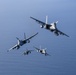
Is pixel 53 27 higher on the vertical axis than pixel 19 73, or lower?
lower

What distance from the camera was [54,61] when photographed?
538 feet

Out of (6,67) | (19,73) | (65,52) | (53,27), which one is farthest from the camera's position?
(65,52)

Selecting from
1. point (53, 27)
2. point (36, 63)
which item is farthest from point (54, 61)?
point (53, 27)

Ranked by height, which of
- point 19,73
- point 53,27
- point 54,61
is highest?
point 54,61

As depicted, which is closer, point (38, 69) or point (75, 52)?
point (38, 69)

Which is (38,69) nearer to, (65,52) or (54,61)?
(54,61)

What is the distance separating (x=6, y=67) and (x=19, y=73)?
46.2 ft

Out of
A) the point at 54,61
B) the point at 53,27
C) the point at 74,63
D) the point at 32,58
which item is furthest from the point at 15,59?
the point at 53,27

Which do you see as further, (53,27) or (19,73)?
(19,73)

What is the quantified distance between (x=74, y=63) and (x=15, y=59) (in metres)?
29.1

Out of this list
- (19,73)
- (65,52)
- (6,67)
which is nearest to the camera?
(19,73)

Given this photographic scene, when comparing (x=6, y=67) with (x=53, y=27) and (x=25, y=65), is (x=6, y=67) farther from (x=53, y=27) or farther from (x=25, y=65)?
(x=53, y=27)

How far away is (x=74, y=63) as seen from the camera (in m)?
158

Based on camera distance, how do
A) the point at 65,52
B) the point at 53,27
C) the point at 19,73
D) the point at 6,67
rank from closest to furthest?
the point at 53,27
the point at 19,73
the point at 6,67
the point at 65,52
